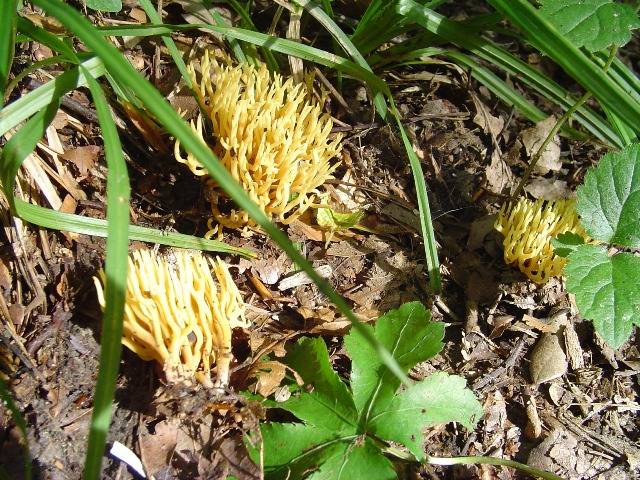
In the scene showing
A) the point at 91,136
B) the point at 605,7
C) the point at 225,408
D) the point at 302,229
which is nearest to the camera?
the point at 225,408

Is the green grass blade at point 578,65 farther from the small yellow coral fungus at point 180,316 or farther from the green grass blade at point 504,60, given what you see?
the small yellow coral fungus at point 180,316

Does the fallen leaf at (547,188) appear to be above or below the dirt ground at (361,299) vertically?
above

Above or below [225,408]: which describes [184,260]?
above

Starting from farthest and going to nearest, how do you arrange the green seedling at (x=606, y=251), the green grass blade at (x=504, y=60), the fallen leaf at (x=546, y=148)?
the fallen leaf at (x=546, y=148) → the green grass blade at (x=504, y=60) → the green seedling at (x=606, y=251)

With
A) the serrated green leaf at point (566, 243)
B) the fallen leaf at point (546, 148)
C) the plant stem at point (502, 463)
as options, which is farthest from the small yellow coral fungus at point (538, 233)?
the plant stem at point (502, 463)

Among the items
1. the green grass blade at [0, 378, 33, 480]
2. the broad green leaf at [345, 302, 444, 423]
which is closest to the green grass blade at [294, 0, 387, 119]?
the broad green leaf at [345, 302, 444, 423]

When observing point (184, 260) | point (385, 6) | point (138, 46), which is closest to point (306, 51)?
point (385, 6)

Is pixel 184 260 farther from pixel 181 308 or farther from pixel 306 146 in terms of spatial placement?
pixel 306 146

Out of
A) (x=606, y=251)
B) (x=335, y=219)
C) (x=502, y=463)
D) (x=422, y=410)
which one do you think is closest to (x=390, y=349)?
(x=422, y=410)
